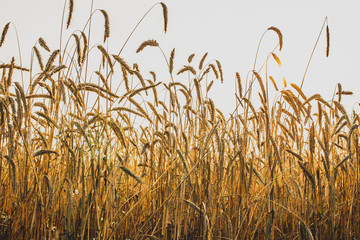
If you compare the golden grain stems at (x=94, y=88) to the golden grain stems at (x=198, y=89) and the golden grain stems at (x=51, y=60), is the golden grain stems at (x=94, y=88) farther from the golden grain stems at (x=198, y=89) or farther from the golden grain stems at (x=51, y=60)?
the golden grain stems at (x=198, y=89)

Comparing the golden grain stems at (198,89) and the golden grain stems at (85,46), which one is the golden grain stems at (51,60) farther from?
the golden grain stems at (198,89)

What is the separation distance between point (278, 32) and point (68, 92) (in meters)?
1.39

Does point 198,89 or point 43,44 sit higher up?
point 43,44

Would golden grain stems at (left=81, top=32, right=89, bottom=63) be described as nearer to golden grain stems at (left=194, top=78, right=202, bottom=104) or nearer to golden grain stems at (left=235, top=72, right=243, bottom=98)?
golden grain stems at (left=194, top=78, right=202, bottom=104)

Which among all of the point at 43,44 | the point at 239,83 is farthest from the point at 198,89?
the point at 43,44

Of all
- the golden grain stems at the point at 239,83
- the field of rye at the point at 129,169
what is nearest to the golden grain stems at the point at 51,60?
the field of rye at the point at 129,169

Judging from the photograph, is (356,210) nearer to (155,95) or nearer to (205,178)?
(205,178)

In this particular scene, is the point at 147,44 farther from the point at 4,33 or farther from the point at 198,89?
the point at 4,33

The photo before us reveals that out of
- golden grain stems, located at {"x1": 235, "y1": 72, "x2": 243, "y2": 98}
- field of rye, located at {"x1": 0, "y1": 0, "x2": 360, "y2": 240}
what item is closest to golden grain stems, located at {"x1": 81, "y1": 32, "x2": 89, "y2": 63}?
field of rye, located at {"x1": 0, "y1": 0, "x2": 360, "y2": 240}

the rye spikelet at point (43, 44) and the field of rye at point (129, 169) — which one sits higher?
the rye spikelet at point (43, 44)

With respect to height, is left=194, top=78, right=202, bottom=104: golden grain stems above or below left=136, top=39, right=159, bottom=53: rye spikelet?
below

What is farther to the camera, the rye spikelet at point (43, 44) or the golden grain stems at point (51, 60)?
the rye spikelet at point (43, 44)

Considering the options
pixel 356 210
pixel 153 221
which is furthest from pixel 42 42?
pixel 356 210

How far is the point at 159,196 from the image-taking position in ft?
7.02
